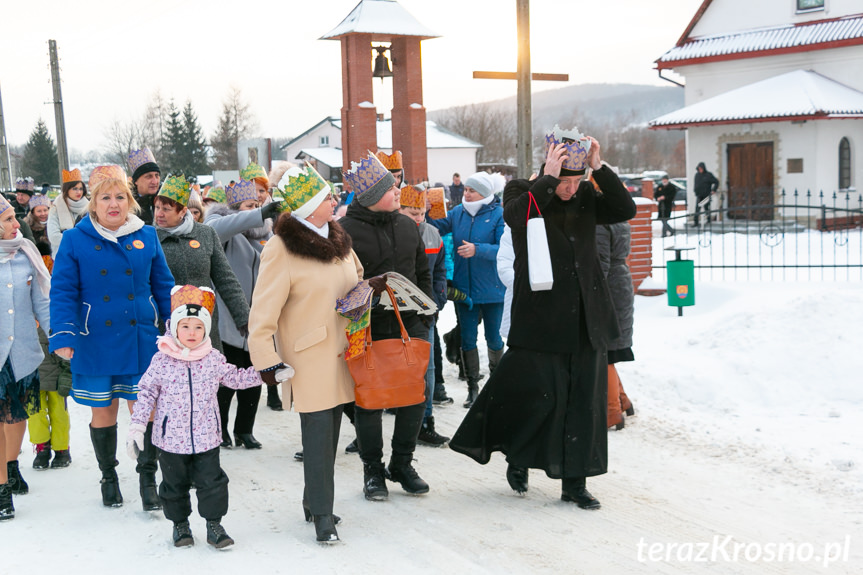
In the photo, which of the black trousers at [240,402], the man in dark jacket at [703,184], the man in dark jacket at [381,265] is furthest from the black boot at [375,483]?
Result: the man in dark jacket at [703,184]

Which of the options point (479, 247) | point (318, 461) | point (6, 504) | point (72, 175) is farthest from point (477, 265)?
point (72, 175)

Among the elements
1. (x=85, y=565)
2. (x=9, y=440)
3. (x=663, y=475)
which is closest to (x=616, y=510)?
(x=663, y=475)

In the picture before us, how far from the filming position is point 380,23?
26.4 metres

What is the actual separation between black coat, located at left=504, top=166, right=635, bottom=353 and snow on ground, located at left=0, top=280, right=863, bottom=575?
106 cm

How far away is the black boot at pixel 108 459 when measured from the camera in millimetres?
5617

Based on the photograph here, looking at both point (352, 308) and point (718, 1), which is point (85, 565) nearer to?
point (352, 308)

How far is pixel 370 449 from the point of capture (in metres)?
5.71

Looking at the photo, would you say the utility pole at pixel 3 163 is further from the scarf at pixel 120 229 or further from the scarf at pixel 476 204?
the scarf at pixel 120 229

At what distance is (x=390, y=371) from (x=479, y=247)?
293 centimetres

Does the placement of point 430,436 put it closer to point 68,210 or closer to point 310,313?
point 310,313

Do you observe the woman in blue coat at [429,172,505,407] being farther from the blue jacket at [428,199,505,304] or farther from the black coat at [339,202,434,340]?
the black coat at [339,202,434,340]

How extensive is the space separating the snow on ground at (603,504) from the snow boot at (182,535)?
60 millimetres

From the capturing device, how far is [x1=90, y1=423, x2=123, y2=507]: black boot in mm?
5617

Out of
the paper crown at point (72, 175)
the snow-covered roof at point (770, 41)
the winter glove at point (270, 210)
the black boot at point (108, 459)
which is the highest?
the snow-covered roof at point (770, 41)
